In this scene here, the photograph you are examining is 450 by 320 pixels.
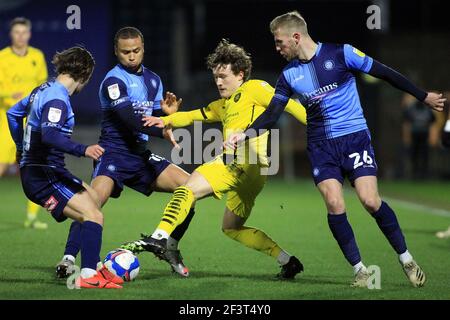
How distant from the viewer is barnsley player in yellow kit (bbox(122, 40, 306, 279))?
8.02 meters

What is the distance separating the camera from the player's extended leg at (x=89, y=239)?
7301mm

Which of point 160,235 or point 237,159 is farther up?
point 237,159

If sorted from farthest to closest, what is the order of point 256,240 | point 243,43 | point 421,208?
point 243,43 < point 421,208 < point 256,240

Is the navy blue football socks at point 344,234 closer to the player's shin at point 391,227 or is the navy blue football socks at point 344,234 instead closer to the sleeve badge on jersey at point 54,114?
the player's shin at point 391,227

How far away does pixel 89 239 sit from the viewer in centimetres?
736

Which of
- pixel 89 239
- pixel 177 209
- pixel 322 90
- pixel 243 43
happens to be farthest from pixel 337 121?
pixel 243 43

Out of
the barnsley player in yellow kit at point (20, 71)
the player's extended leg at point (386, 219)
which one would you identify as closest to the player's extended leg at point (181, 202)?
the player's extended leg at point (386, 219)

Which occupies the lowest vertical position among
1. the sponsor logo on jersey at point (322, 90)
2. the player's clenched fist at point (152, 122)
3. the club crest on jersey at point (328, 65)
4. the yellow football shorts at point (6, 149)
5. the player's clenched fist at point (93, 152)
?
the yellow football shorts at point (6, 149)

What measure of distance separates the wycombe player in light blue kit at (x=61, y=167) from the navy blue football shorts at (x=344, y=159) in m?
1.74

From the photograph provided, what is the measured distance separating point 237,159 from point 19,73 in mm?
5081

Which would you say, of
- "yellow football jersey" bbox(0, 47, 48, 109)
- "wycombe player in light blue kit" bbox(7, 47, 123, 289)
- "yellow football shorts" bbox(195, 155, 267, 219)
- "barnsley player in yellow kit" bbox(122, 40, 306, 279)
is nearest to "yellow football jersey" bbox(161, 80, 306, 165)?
"barnsley player in yellow kit" bbox(122, 40, 306, 279)

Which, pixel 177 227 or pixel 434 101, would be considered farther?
pixel 177 227

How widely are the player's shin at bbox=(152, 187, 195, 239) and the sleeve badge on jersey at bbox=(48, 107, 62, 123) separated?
3.71 feet

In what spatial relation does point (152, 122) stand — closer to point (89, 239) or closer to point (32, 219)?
point (89, 239)
